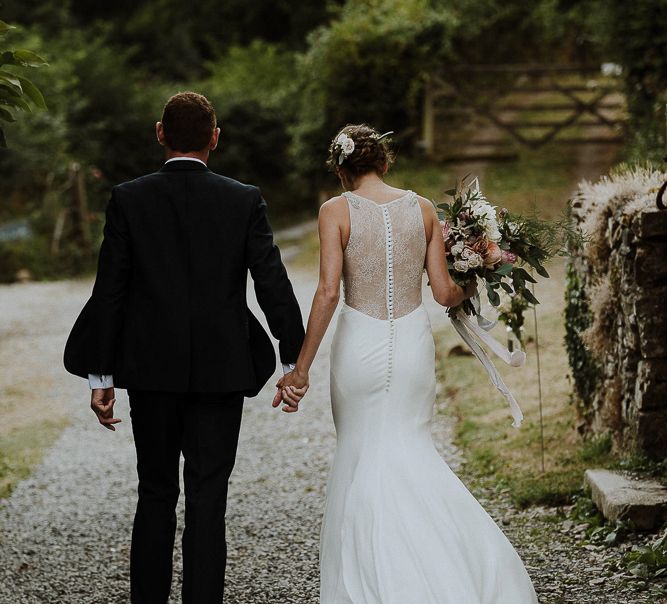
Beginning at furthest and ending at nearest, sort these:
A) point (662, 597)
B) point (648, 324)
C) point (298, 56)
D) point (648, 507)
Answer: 1. point (298, 56)
2. point (648, 324)
3. point (648, 507)
4. point (662, 597)

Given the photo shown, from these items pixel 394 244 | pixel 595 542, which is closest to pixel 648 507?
pixel 595 542

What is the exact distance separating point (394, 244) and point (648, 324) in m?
2.12

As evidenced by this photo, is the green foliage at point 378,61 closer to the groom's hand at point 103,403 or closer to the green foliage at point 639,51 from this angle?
the green foliage at point 639,51

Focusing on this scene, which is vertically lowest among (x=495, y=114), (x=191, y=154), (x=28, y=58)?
(x=191, y=154)

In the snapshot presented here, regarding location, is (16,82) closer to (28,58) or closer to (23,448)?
(28,58)

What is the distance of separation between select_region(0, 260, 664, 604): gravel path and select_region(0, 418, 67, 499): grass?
0.11 metres

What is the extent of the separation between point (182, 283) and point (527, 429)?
4242mm

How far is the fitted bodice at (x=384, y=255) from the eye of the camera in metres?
4.33

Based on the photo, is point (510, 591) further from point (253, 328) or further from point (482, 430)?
point (482, 430)

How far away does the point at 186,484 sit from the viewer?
4.16 m

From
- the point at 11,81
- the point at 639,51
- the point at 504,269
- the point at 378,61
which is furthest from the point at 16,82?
the point at 378,61

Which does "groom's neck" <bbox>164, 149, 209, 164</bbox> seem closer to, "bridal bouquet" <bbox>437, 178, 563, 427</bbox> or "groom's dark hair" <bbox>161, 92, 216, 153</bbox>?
"groom's dark hair" <bbox>161, 92, 216, 153</bbox>

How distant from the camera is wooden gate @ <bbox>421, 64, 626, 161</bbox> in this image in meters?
20.3

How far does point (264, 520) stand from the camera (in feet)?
21.0
